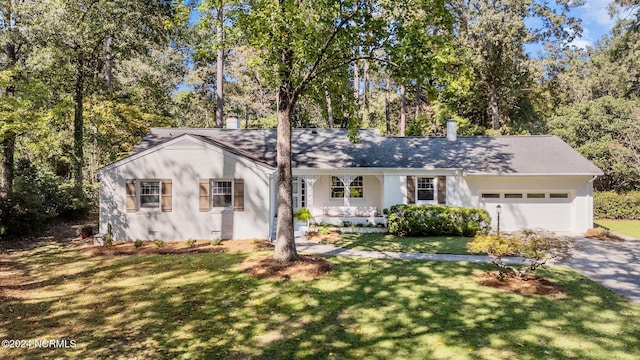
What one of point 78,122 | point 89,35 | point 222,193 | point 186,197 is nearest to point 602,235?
point 222,193

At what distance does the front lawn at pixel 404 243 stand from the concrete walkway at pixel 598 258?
60 cm

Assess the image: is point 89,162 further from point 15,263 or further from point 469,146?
point 469,146

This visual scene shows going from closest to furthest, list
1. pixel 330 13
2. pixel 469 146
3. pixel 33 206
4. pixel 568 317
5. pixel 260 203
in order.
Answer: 1. pixel 568 317
2. pixel 330 13
3. pixel 260 203
4. pixel 33 206
5. pixel 469 146

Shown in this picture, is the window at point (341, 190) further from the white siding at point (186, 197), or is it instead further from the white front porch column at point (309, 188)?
the white siding at point (186, 197)

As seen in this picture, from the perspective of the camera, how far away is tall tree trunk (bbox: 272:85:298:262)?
401 inches

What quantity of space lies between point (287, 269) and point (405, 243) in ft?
18.8

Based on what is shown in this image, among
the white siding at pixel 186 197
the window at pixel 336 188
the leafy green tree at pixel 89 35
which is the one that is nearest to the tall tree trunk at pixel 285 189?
the white siding at pixel 186 197

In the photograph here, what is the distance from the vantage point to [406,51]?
921cm

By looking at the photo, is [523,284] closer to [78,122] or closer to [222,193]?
[222,193]

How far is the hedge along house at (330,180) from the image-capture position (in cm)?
1373

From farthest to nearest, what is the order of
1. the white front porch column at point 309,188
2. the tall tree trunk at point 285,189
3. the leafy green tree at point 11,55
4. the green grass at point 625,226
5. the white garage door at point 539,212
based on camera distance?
the white front porch column at point 309,188
the white garage door at point 539,212
the green grass at point 625,226
the leafy green tree at point 11,55
the tall tree trunk at point 285,189

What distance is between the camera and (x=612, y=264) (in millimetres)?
10609

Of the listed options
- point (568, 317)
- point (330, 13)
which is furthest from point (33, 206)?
point (568, 317)

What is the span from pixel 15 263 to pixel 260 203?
7.85m
